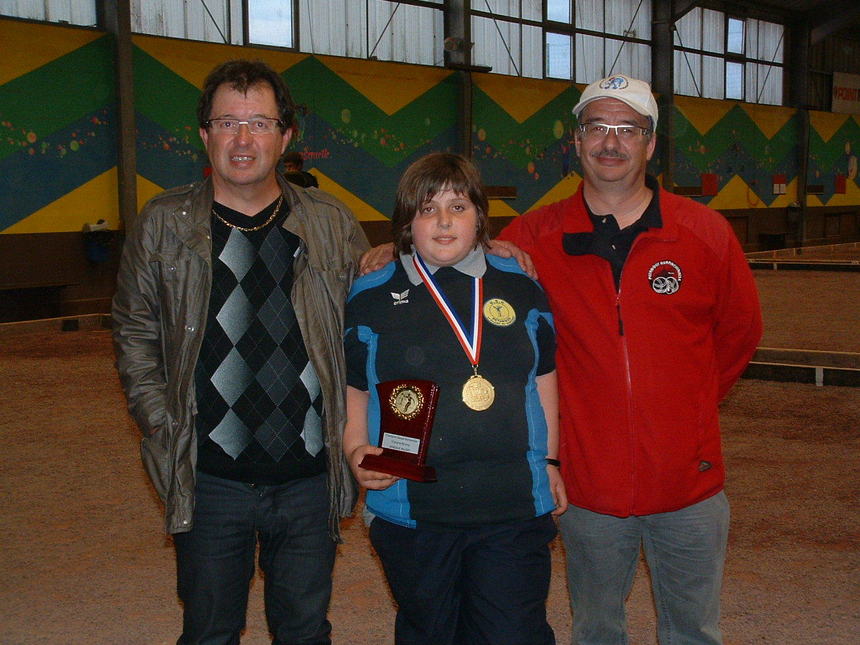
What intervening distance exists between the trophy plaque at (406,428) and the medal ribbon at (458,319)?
0.14 m

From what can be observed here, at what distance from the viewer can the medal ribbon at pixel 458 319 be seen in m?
2.21

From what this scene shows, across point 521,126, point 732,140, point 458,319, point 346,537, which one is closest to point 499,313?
point 458,319

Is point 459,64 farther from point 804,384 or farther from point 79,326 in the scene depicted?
point 804,384

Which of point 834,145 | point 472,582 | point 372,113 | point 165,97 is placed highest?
point 834,145

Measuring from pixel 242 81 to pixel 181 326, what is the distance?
59 cm

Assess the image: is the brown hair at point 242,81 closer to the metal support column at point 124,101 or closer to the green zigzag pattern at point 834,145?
the metal support column at point 124,101

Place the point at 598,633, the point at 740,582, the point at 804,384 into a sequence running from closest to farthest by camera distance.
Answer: the point at 598,633 < the point at 740,582 < the point at 804,384

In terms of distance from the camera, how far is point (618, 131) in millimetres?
2375

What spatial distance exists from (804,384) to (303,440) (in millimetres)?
6187

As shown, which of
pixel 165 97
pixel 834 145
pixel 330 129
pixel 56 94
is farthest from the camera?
pixel 834 145

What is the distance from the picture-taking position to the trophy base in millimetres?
2080

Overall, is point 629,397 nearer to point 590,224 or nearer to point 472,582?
point 590,224

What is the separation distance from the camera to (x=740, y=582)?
145 inches

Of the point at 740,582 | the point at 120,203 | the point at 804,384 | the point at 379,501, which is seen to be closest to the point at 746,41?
the point at 120,203
